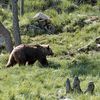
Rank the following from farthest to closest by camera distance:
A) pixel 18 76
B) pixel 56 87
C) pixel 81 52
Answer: pixel 81 52 → pixel 18 76 → pixel 56 87

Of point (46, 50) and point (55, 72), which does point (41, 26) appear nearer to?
point (46, 50)

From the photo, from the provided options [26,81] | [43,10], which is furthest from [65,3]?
[26,81]

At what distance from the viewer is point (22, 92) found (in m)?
9.73

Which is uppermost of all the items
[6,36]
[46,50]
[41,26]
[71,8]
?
[6,36]

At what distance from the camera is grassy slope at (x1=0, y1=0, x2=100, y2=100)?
967cm

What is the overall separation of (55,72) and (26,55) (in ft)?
6.94

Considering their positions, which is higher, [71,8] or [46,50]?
[46,50]

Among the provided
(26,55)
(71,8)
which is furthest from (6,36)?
(71,8)

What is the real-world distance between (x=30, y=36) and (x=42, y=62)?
6.09 metres

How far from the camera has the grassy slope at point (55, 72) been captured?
9.67 meters

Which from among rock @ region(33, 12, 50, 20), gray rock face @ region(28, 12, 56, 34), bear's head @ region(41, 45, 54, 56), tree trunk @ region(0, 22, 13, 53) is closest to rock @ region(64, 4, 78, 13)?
rock @ region(33, 12, 50, 20)

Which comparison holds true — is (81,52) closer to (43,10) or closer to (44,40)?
(44,40)

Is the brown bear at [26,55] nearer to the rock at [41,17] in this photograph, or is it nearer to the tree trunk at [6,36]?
the tree trunk at [6,36]

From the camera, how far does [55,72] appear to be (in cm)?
1259
